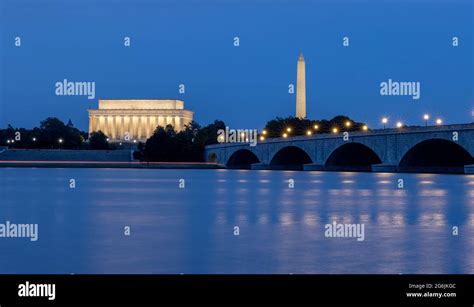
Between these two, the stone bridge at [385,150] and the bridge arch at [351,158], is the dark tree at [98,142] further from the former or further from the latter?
the bridge arch at [351,158]

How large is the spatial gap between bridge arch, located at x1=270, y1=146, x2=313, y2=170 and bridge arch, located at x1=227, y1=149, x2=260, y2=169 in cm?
986

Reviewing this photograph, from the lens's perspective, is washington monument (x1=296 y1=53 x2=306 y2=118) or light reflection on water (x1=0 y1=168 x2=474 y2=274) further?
washington monument (x1=296 y1=53 x2=306 y2=118)

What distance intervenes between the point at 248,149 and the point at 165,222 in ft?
316

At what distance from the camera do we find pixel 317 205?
107 ft

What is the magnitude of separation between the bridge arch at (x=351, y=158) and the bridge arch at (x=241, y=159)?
2710 centimetres

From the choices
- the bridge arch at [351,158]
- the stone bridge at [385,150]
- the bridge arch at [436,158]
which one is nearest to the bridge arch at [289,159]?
the stone bridge at [385,150]

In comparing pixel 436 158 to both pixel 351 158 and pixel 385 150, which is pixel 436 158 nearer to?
pixel 385 150

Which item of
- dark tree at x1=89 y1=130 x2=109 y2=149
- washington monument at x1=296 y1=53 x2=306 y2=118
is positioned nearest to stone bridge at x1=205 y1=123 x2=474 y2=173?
washington monument at x1=296 y1=53 x2=306 y2=118

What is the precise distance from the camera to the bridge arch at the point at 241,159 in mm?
130788

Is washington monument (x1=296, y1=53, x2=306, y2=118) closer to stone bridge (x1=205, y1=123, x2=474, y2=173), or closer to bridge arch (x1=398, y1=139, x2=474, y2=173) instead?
stone bridge (x1=205, y1=123, x2=474, y2=173)

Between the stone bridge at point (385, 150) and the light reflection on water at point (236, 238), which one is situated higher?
the stone bridge at point (385, 150)

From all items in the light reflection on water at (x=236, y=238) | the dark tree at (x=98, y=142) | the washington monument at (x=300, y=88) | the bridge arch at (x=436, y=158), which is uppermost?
the washington monument at (x=300, y=88)

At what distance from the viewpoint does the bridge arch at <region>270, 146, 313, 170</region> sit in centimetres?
11419

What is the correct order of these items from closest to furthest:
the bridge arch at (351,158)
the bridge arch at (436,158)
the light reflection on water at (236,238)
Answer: the light reflection on water at (236,238), the bridge arch at (436,158), the bridge arch at (351,158)
